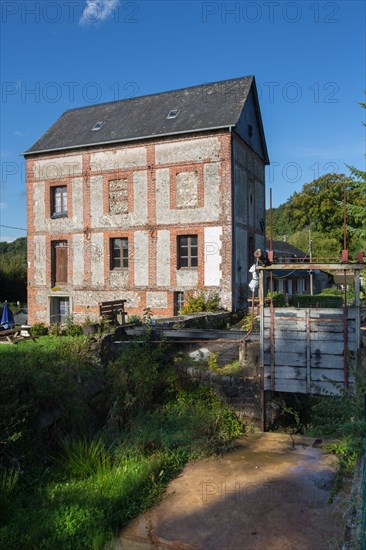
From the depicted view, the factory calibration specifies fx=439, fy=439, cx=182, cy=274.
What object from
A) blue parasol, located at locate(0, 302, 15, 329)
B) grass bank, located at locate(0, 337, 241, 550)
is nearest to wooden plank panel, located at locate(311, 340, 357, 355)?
grass bank, located at locate(0, 337, 241, 550)

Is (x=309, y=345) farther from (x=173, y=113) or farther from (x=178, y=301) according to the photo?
(x=173, y=113)

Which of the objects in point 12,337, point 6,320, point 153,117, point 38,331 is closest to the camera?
point 12,337

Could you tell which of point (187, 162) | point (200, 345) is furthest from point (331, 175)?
point (200, 345)

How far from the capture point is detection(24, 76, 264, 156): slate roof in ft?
62.3

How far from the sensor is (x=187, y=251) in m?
19.3

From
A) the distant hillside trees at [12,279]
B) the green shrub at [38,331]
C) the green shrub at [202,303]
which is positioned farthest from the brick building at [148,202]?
the distant hillside trees at [12,279]

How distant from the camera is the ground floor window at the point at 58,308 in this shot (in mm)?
21688

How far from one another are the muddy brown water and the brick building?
432 inches

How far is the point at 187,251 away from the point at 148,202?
9.33 feet

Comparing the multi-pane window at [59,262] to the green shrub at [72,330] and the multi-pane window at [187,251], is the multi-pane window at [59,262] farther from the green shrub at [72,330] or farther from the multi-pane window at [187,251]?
the green shrub at [72,330]

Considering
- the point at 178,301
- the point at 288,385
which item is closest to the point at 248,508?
the point at 288,385

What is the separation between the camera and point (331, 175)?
4262cm

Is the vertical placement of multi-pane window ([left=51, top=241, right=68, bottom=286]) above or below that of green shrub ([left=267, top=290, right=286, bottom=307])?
above

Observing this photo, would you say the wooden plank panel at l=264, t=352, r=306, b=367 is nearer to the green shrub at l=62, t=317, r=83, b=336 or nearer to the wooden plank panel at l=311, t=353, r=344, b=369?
the wooden plank panel at l=311, t=353, r=344, b=369
